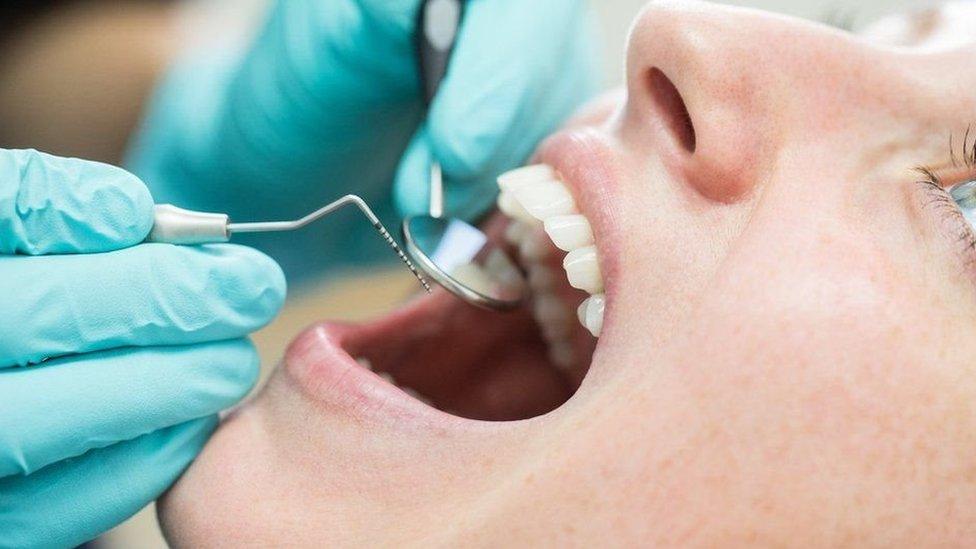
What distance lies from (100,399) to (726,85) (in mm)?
690

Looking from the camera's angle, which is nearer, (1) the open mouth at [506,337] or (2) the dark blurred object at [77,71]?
(1) the open mouth at [506,337]

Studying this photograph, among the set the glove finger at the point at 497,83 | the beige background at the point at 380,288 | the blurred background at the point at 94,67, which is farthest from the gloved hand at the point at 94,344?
the beige background at the point at 380,288

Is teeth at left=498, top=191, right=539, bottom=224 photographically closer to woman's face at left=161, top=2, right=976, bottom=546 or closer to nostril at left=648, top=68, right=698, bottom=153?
woman's face at left=161, top=2, right=976, bottom=546

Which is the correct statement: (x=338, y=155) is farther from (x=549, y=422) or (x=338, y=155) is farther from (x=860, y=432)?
(x=860, y=432)

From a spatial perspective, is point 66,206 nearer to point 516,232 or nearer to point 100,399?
point 100,399

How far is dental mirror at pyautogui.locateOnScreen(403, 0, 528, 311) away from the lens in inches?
37.8

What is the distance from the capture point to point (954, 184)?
2.54 feet

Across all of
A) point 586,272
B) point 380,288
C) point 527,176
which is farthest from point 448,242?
point 380,288

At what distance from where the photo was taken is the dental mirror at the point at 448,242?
961 mm

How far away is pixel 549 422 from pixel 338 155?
35.4 inches

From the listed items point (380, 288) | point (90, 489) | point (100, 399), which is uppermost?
point (100, 399)

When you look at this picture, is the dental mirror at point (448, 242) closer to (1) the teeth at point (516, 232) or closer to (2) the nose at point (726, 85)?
(1) the teeth at point (516, 232)

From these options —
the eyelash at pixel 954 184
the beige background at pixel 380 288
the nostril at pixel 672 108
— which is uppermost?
the eyelash at pixel 954 184

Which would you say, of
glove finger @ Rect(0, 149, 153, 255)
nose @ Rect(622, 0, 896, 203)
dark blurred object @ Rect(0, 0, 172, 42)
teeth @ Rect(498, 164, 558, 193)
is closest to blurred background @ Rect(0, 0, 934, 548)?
dark blurred object @ Rect(0, 0, 172, 42)
